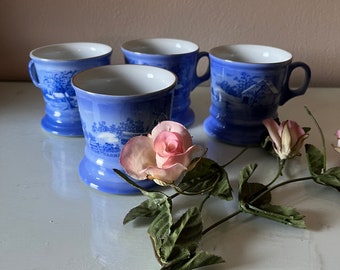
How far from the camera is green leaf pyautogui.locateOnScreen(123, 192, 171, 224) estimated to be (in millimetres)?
383

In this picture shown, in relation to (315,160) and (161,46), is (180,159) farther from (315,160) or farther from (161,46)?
(161,46)

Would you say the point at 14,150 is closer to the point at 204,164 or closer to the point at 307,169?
the point at 204,164

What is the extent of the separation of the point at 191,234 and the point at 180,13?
0.43 meters

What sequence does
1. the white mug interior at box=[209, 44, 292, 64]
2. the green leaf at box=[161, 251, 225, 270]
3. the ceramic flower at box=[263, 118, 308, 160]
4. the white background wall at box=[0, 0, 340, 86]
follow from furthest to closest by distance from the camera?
the white background wall at box=[0, 0, 340, 86] → the white mug interior at box=[209, 44, 292, 64] → the ceramic flower at box=[263, 118, 308, 160] → the green leaf at box=[161, 251, 225, 270]

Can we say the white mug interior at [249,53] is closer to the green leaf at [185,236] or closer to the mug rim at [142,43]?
the mug rim at [142,43]

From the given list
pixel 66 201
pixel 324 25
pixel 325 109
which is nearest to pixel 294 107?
pixel 325 109

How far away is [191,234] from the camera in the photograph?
35 cm

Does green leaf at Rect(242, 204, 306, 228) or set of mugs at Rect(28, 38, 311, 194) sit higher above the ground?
set of mugs at Rect(28, 38, 311, 194)

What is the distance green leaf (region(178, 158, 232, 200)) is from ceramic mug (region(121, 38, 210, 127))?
0.53 ft

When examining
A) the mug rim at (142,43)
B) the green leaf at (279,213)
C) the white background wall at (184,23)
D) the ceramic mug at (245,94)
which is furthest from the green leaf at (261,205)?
the white background wall at (184,23)

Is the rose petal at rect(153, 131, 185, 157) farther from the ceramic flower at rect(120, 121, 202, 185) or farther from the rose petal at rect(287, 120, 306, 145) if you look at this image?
the rose petal at rect(287, 120, 306, 145)

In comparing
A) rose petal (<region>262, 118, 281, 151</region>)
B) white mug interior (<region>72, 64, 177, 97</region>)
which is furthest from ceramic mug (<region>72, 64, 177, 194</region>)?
rose petal (<region>262, 118, 281, 151</region>)

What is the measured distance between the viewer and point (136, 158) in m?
0.38

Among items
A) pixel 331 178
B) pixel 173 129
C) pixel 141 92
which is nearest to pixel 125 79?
pixel 141 92
